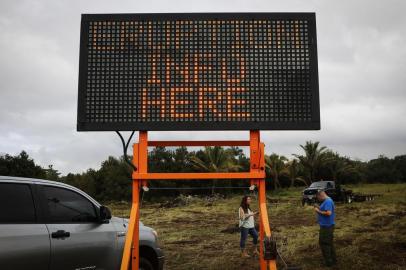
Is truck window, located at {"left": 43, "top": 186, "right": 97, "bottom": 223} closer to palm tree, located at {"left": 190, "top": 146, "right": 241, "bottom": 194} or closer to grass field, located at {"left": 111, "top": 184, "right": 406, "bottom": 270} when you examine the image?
grass field, located at {"left": 111, "top": 184, "right": 406, "bottom": 270}

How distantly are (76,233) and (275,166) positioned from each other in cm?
4490

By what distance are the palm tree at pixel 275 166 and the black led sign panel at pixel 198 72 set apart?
4258 centimetres

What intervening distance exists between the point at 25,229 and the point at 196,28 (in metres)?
3.76

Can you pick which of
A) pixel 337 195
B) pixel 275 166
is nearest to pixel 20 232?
pixel 337 195

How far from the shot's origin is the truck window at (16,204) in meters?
5.29

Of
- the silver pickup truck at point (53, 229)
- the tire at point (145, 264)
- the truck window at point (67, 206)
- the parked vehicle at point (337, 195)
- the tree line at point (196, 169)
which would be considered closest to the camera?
the silver pickup truck at point (53, 229)

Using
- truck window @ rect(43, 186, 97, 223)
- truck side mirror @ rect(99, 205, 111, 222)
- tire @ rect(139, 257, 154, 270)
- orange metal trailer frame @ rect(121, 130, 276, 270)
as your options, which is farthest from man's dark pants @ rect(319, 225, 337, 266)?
truck window @ rect(43, 186, 97, 223)

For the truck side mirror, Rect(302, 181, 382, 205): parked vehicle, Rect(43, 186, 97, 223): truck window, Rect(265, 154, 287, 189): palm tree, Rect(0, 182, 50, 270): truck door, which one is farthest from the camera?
Rect(265, 154, 287, 189): palm tree

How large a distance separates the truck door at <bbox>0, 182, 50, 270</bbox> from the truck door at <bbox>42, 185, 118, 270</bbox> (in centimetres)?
18

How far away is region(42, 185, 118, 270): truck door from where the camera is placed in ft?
18.9

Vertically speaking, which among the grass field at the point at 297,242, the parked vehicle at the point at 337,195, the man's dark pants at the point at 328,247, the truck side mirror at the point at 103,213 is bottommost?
the grass field at the point at 297,242

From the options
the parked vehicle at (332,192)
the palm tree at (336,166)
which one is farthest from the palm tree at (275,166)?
the parked vehicle at (332,192)

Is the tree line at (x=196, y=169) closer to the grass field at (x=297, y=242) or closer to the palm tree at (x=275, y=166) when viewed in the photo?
the palm tree at (x=275, y=166)

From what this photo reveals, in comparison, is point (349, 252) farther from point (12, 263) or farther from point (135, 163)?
point (12, 263)
